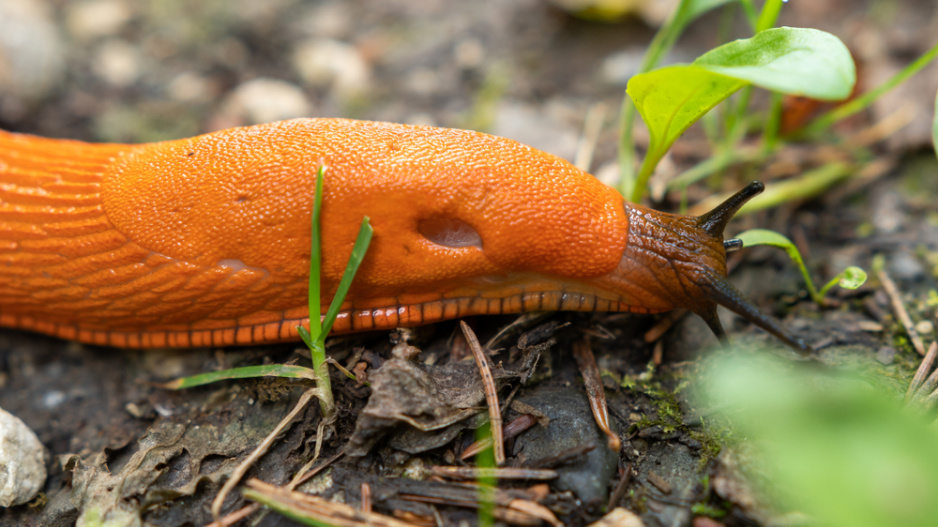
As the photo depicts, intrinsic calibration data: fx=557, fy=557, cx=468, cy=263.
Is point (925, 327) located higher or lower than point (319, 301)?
lower

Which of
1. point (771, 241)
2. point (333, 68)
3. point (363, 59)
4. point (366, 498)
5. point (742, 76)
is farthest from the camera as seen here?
point (363, 59)

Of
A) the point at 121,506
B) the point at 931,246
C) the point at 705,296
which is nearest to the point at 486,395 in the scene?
the point at 705,296

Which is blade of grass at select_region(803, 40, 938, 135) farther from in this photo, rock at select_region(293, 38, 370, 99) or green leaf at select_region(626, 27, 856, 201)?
rock at select_region(293, 38, 370, 99)

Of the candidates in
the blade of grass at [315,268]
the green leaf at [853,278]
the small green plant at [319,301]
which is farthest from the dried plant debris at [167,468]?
the green leaf at [853,278]

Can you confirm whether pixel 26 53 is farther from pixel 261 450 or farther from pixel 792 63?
pixel 792 63

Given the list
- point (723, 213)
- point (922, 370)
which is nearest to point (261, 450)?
point (723, 213)

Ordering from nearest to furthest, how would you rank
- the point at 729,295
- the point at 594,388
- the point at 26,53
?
1. the point at 729,295
2. the point at 594,388
3. the point at 26,53
